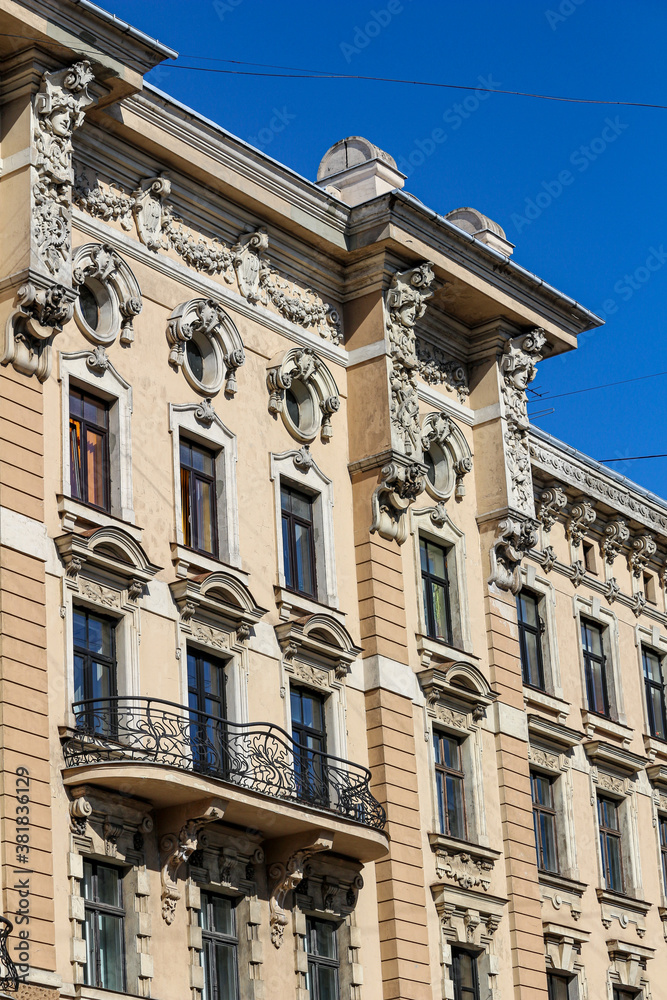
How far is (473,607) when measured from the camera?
119 feet

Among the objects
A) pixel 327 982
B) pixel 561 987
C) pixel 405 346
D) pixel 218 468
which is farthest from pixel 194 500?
pixel 561 987

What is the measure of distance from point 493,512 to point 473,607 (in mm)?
1922

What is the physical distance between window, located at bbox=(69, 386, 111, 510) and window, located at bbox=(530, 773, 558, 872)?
11.6 metres

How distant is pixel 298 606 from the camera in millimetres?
32312

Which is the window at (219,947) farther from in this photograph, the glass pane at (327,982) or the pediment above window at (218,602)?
the pediment above window at (218,602)

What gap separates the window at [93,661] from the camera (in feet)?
91.9

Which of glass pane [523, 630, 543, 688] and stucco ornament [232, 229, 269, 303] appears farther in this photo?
glass pane [523, 630, 543, 688]

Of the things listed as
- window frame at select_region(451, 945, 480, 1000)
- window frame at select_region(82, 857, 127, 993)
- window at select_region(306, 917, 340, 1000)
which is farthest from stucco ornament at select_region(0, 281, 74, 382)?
window frame at select_region(451, 945, 480, 1000)

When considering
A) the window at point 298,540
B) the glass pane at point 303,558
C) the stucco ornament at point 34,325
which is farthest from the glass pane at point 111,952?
the stucco ornament at point 34,325

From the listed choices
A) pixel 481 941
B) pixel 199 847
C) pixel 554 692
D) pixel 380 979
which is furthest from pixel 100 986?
pixel 554 692

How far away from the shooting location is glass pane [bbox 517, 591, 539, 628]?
39688 millimetres

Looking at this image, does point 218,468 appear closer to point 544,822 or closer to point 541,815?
point 541,815

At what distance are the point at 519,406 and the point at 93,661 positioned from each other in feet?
41.6

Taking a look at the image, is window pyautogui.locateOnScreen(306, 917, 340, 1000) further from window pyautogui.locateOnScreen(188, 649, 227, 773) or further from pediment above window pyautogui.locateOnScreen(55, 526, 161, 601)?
pediment above window pyautogui.locateOnScreen(55, 526, 161, 601)
